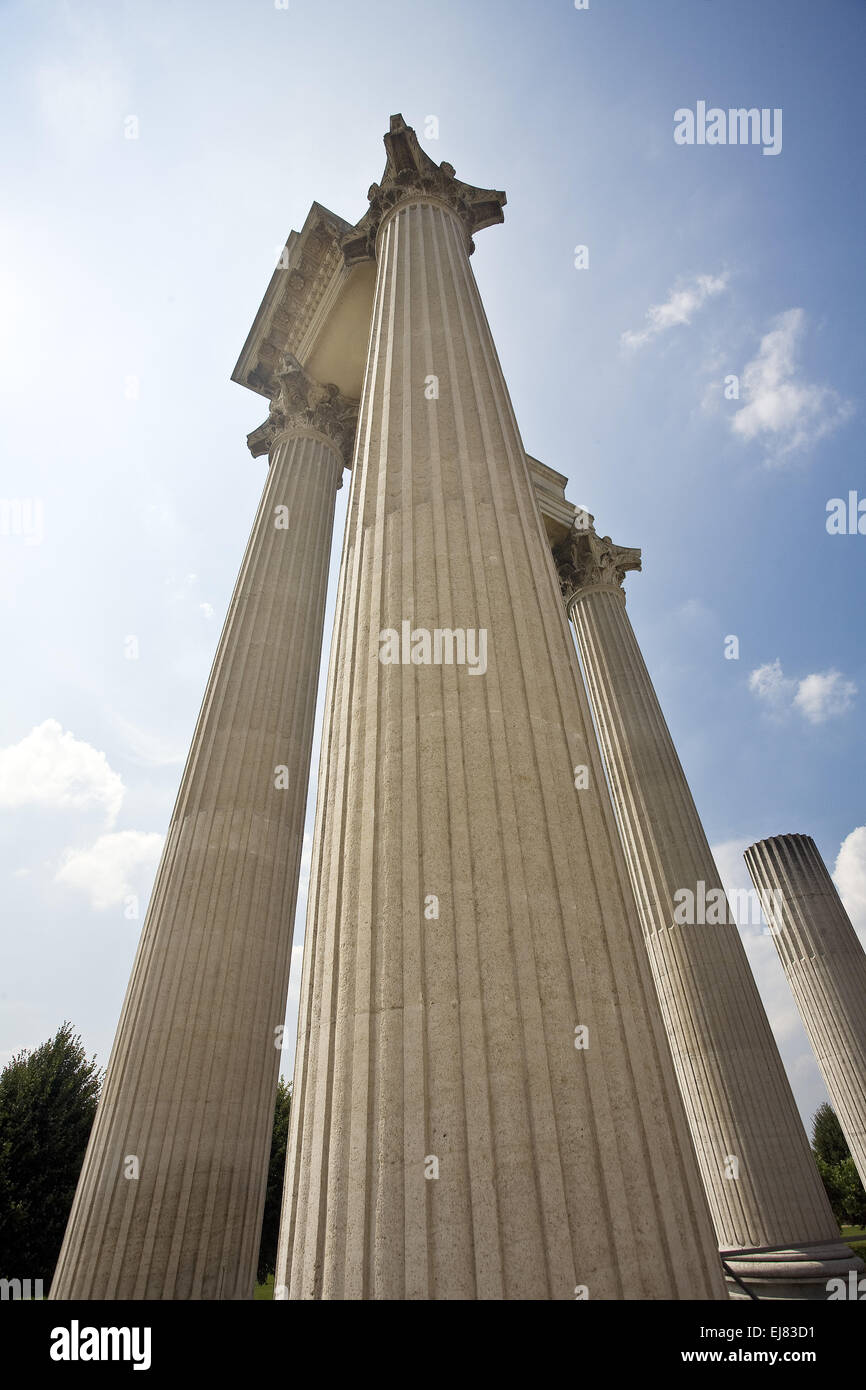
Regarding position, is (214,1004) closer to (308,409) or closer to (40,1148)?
(308,409)

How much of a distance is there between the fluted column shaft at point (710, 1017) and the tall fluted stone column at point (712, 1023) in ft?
0.09

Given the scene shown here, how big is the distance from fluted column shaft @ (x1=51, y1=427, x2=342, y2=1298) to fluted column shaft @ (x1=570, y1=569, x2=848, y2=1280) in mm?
10805

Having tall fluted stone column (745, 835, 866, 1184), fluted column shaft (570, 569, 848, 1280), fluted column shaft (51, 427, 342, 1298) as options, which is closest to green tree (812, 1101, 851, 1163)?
tall fluted stone column (745, 835, 866, 1184)

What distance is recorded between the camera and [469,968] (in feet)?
17.9

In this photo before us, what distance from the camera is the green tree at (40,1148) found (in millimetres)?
30234

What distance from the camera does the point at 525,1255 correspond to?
14.2 feet

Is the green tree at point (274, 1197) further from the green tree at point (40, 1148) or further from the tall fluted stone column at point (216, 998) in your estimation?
the tall fluted stone column at point (216, 998)

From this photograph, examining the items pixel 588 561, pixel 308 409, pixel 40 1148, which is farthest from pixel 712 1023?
pixel 40 1148

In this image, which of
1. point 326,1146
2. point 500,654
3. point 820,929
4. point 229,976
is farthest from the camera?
point 820,929
